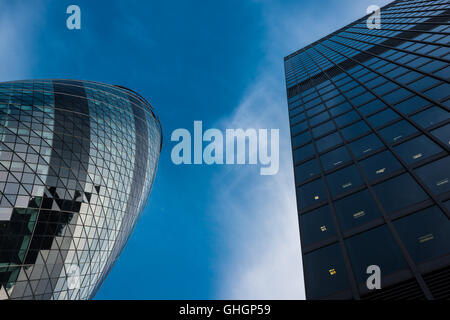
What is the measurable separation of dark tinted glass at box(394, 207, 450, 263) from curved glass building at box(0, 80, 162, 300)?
45.0 m

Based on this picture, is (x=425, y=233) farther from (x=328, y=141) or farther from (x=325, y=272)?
(x=328, y=141)

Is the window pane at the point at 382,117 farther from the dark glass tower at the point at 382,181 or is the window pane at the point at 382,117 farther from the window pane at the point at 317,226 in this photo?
the window pane at the point at 317,226

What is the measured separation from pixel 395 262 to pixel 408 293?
1.11 metres

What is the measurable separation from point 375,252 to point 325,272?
6.46 feet

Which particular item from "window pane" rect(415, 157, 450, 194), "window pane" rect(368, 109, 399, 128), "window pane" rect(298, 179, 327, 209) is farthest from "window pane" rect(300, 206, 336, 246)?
"window pane" rect(368, 109, 399, 128)

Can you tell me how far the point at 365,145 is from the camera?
14.9 m

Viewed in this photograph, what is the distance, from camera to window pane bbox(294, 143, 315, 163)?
17.6 m

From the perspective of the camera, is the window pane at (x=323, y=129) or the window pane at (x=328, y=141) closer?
the window pane at (x=328, y=141)

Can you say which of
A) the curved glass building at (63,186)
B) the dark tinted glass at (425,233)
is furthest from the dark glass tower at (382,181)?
the curved glass building at (63,186)

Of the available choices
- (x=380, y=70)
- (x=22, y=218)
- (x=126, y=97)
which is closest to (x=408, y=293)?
(x=380, y=70)

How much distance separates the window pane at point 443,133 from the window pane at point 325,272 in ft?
23.5

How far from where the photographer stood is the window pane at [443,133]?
11.4 meters

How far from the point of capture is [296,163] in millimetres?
17641

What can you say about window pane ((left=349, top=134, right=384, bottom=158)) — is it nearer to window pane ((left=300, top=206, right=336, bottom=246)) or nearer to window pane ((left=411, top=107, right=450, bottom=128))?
window pane ((left=411, top=107, right=450, bottom=128))
